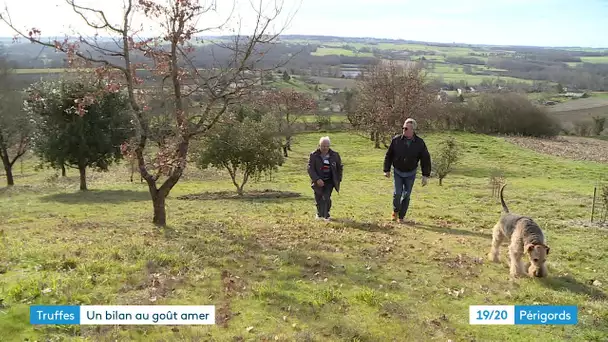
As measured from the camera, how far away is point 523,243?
742 centimetres

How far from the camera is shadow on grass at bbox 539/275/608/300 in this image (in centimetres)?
696

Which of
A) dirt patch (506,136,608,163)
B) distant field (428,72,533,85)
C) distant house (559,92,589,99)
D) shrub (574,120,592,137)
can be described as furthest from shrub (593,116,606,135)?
distant field (428,72,533,85)

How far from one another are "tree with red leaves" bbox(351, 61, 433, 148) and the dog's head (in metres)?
32.5

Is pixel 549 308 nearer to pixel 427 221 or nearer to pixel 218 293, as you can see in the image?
pixel 218 293

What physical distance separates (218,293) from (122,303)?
52.3 inches

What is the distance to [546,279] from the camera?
7.42 meters

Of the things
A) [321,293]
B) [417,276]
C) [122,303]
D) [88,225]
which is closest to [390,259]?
[417,276]

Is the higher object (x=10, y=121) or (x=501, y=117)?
(x=501, y=117)

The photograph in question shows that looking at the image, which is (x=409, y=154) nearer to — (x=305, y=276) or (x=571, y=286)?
(x=571, y=286)

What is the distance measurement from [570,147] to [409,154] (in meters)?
48.9

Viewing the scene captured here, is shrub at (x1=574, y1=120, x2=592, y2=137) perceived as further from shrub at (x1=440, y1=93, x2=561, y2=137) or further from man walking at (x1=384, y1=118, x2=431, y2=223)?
Result: man walking at (x1=384, y1=118, x2=431, y2=223)

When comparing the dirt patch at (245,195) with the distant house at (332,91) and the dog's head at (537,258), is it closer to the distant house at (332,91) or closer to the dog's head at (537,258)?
the dog's head at (537,258)

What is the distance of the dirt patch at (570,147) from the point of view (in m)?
43.4

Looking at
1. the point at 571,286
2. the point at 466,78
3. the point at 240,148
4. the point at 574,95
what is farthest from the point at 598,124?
the point at 571,286
